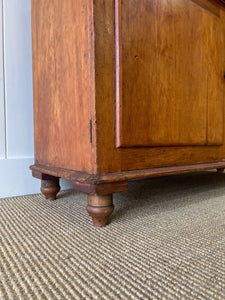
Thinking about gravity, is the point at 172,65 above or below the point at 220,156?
above

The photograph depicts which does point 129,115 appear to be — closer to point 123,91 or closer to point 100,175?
point 123,91

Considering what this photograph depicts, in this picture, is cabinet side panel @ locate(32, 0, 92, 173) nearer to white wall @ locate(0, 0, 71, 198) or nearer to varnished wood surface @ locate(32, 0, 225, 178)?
varnished wood surface @ locate(32, 0, 225, 178)

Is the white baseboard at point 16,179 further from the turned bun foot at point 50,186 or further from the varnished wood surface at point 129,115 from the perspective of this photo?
the varnished wood surface at point 129,115

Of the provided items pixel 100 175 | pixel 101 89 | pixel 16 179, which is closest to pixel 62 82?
pixel 101 89

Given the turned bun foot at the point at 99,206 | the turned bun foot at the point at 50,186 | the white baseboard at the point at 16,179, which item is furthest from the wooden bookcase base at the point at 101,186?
the white baseboard at the point at 16,179

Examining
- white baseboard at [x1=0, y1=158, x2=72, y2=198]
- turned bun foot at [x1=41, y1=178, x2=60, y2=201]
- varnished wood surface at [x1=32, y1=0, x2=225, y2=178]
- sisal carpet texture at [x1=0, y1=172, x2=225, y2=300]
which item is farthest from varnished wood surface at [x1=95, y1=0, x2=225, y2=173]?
Result: white baseboard at [x1=0, y1=158, x2=72, y2=198]

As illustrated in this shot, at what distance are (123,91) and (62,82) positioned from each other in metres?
0.18

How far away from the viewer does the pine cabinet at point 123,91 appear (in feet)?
1.71

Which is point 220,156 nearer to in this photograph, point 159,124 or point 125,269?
point 159,124

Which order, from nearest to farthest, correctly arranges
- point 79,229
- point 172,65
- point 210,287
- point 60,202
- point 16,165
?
1. point 210,287
2. point 79,229
3. point 172,65
4. point 60,202
5. point 16,165

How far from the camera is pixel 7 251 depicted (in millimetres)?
432

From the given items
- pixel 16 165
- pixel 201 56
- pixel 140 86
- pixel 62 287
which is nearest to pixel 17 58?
pixel 16 165

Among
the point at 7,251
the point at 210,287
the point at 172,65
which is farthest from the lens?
the point at 172,65

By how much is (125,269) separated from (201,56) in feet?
2.17
